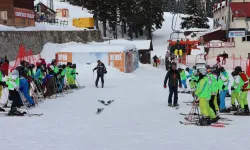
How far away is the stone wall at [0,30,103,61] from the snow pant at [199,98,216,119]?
2172cm

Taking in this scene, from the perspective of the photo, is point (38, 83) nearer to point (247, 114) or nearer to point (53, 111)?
point (53, 111)

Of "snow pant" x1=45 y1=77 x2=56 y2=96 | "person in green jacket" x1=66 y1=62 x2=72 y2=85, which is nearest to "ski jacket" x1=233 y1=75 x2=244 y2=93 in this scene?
"snow pant" x1=45 y1=77 x2=56 y2=96

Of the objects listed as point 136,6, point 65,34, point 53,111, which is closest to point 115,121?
point 53,111

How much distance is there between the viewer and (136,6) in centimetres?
7100

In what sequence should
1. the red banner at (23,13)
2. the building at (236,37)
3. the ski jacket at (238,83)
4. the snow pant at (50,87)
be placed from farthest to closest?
the building at (236,37)
the red banner at (23,13)
the snow pant at (50,87)
the ski jacket at (238,83)

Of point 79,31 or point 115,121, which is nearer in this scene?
point 115,121

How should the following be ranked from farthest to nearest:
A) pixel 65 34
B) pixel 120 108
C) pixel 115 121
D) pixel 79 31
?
pixel 79 31 → pixel 65 34 → pixel 120 108 → pixel 115 121

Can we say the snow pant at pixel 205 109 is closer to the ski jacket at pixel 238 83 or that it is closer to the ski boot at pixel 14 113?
the ski jacket at pixel 238 83

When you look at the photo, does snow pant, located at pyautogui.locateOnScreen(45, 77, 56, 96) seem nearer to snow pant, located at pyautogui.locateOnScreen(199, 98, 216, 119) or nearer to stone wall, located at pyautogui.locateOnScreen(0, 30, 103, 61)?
snow pant, located at pyautogui.locateOnScreen(199, 98, 216, 119)

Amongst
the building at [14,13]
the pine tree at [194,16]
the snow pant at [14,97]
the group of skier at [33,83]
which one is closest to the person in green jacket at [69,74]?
the group of skier at [33,83]

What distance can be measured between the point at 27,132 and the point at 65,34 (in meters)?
37.3

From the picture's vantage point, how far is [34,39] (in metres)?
38.3

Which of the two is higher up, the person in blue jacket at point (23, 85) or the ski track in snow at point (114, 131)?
the person in blue jacket at point (23, 85)

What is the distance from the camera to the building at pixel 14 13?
3691 cm
